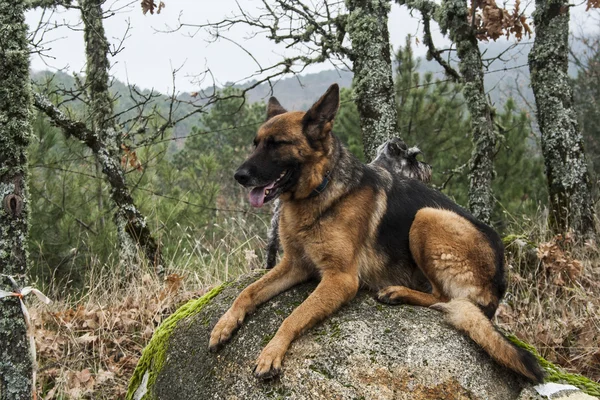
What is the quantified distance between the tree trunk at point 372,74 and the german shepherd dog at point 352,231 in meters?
2.23

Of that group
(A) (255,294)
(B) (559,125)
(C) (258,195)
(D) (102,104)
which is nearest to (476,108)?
(B) (559,125)

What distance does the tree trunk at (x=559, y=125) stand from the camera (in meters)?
6.38

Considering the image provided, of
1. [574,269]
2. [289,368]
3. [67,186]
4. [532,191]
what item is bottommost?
[532,191]

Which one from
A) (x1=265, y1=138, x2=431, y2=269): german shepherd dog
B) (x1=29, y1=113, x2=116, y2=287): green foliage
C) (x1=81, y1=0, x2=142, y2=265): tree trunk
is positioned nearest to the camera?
(x1=265, y1=138, x2=431, y2=269): german shepherd dog

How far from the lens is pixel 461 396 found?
240 cm

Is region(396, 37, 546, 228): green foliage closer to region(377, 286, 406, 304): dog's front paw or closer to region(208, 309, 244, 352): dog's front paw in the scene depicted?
region(377, 286, 406, 304): dog's front paw

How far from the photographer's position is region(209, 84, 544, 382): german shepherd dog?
3.04 meters

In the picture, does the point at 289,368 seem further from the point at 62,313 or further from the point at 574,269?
the point at 574,269

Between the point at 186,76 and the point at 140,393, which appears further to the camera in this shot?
the point at 186,76

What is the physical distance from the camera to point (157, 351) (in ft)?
10.0

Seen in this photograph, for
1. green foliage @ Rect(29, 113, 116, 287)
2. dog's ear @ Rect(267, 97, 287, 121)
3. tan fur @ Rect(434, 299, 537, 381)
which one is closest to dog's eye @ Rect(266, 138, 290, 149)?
dog's ear @ Rect(267, 97, 287, 121)

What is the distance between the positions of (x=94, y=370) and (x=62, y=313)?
0.86m

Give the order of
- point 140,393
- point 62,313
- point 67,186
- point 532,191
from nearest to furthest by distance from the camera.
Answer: point 140,393, point 62,313, point 67,186, point 532,191

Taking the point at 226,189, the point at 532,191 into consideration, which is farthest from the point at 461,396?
the point at 226,189
